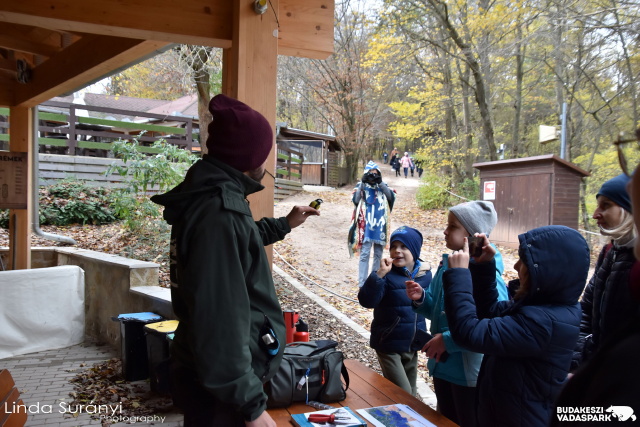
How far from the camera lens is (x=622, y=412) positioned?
70cm

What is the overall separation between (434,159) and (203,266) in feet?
62.0

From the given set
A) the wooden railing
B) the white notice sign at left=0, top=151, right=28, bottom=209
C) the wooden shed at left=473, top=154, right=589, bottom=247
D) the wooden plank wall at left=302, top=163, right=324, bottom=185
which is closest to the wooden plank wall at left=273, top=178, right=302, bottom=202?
the wooden railing

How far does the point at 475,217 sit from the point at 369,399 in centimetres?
113

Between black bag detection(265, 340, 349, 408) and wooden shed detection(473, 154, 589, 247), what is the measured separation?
28.1 ft

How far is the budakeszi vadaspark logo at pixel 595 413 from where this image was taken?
2.29 ft

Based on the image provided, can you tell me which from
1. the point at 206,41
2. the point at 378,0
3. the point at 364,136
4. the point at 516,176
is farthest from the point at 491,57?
the point at 206,41

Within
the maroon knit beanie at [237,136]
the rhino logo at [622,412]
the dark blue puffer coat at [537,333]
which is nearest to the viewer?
the rhino logo at [622,412]

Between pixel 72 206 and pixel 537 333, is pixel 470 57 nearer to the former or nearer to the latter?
pixel 72 206

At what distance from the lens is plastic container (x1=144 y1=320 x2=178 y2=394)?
366cm

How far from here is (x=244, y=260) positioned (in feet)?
4.66

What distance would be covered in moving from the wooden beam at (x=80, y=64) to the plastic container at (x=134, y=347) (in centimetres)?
235

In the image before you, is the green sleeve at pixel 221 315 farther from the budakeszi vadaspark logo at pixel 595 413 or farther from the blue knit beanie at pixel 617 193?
the blue knit beanie at pixel 617 193

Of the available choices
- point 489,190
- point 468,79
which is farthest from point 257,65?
point 468,79

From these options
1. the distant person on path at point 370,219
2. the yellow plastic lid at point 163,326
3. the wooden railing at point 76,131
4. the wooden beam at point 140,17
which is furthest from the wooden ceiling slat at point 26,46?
the wooden railing at point 76,131
